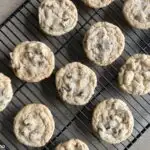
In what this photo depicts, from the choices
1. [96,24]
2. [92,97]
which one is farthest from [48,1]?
[92,97]

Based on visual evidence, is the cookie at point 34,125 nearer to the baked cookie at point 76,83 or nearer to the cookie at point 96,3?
the baked cookie at point 76,83

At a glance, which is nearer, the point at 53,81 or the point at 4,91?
the point at 4,91

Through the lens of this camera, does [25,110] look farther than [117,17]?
No

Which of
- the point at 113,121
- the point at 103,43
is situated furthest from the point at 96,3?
the point at 113,121

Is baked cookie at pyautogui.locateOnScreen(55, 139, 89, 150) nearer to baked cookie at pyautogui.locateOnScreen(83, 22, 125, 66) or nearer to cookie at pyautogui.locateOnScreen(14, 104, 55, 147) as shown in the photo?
cookie at pyautogui.locateOnScreen(14, 104, 55, 147)

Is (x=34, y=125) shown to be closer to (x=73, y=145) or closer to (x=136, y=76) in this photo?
(x=73, y=145)

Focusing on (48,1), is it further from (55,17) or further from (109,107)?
(109,107)
